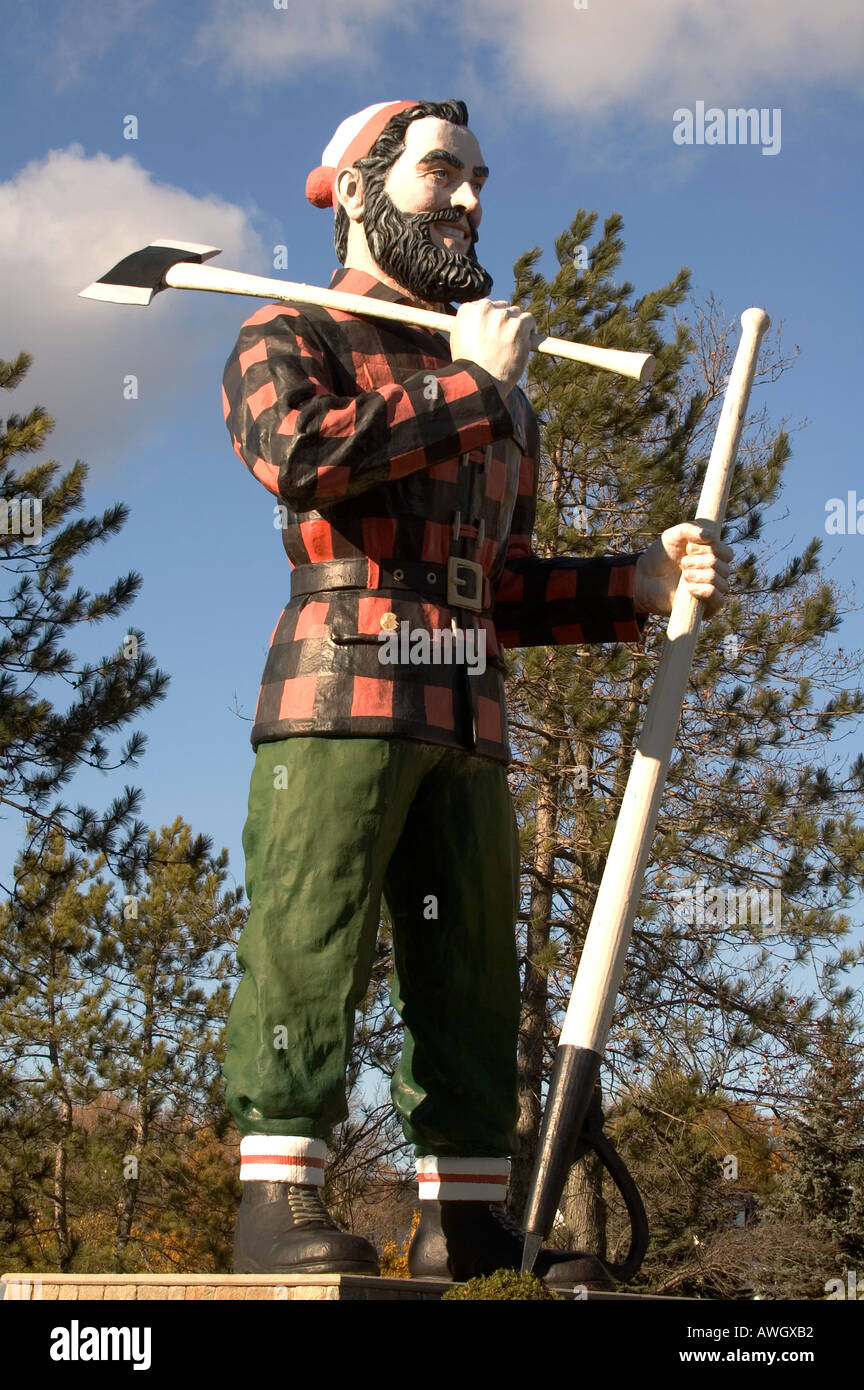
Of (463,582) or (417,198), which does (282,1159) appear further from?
(417,198)

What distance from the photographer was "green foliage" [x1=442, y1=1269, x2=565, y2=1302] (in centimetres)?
290

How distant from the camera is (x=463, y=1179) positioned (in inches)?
142

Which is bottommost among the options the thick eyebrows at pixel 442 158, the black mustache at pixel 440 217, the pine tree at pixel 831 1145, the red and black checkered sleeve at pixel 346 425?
the pine tree at pixel 831 1145

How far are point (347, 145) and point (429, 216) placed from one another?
14.6 inches

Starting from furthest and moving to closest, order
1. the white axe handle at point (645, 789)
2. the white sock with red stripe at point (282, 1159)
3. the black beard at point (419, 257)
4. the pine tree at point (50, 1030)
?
the pine tree at point (50, 1030)
the black beard at point (419, 257)
the white axe handle at point (645, 789)
the white sock with red stripe at point (282, 1159)

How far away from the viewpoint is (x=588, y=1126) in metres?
3.41

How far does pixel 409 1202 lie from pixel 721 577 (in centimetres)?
859

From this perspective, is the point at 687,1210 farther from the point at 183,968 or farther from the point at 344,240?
the point at 344,240

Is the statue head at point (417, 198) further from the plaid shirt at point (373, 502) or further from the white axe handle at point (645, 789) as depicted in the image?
the white axe handle at point (645, 789)

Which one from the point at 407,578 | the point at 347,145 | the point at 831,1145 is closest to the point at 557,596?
the point at 407,578

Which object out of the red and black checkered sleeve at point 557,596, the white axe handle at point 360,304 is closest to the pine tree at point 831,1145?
the red and black checkered sleeve at point 557,596

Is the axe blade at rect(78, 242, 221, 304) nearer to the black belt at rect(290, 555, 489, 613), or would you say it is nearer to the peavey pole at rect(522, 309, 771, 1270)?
the black belt at rect(290, 555, 489, 613)

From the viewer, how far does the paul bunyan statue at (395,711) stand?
131 inches
